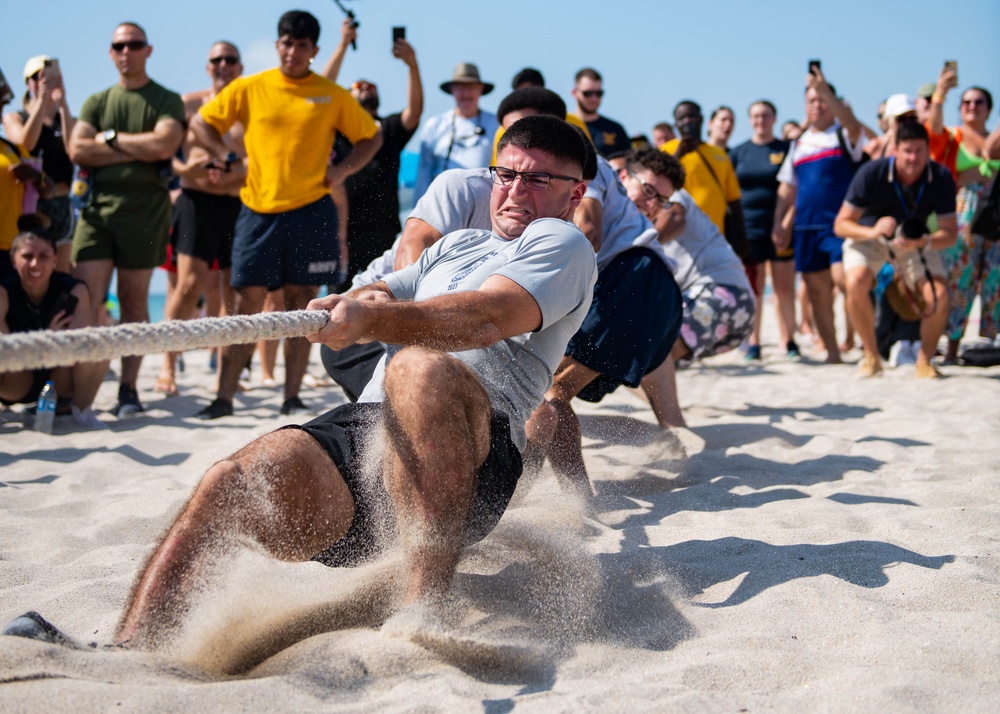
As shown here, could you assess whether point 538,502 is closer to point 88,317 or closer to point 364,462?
point 364,462

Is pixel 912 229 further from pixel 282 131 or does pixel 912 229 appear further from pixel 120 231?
pixel 120 231

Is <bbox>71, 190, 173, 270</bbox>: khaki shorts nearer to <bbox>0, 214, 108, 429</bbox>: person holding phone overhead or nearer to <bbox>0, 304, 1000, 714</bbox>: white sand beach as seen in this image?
<bbox>0, 214, 108, 429</bbox>: person holding phone overhead

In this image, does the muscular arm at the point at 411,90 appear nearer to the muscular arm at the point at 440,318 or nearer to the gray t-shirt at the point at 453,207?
the gray t-shirt at the point at 453,207

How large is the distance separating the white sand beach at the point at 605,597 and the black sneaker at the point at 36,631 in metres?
0.04

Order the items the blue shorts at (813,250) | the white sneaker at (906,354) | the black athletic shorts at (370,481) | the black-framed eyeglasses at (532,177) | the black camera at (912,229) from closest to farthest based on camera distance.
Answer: the black athletic shorts at (370,481) → the black-framed eyeglasses at (532,177) → the black camera at (912,229) → the white sneaker at (906,354) → the blue shorts at (813,250)

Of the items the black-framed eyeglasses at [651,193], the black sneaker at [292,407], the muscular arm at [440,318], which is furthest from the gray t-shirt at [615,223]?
the black sneaker at [292,407]

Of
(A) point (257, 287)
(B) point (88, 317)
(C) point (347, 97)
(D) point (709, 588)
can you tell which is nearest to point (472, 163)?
(C) point (347, 97)

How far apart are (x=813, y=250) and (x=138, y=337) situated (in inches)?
266

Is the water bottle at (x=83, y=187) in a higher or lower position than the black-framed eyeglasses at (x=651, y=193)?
lower

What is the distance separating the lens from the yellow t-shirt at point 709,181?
22.8ft

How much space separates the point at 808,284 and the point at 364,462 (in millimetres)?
6201

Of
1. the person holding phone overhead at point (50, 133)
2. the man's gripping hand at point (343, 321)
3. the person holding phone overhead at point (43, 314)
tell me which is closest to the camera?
the man's gripping hand at point (343, 321)

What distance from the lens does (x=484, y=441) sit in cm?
211

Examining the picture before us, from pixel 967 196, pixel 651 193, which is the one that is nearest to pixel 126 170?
pixel 651 193
